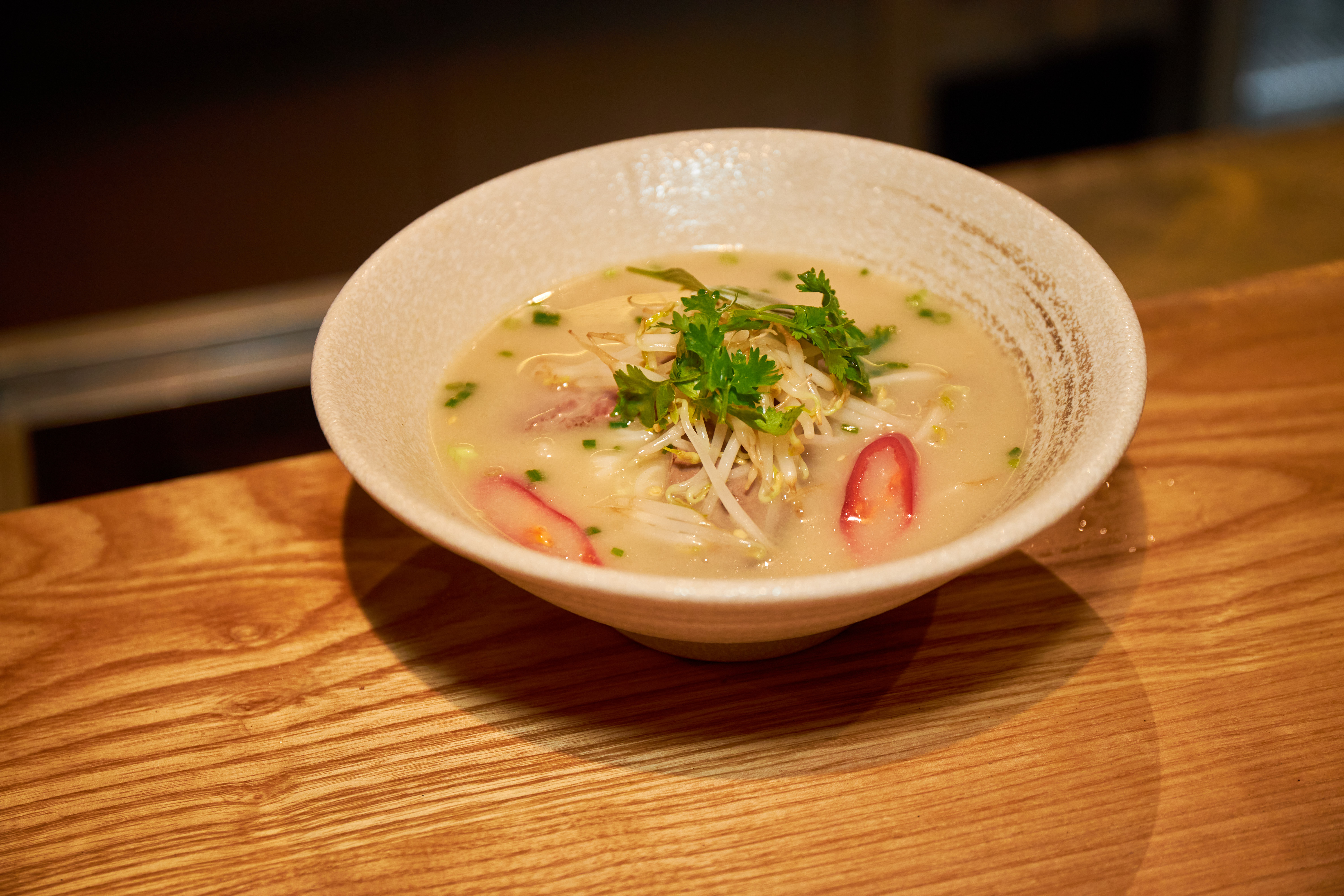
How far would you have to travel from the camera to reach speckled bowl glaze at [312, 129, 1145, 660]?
1104mm

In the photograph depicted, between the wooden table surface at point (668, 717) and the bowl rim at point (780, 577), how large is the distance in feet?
0.70

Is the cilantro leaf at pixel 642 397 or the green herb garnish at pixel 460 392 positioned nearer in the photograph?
the cilantro leaf at pixel 642 397

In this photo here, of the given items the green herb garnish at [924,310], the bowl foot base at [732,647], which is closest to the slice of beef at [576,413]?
the bowl foot base at [732,647]

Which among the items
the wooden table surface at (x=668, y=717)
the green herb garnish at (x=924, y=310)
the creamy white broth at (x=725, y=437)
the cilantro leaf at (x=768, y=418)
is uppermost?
the cilantro leaf at (x=768, y=418)

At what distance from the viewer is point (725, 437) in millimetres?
1541

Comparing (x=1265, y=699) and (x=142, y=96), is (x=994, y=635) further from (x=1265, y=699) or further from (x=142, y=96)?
(x=142, y=96)

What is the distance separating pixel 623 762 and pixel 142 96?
355 centimetres

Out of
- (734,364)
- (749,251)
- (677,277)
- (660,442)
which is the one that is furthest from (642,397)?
(749,251)

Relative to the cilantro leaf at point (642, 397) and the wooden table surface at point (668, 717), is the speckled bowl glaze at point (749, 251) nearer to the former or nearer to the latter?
the wooden table surface at point (668, 717)

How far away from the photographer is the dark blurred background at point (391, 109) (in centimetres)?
344

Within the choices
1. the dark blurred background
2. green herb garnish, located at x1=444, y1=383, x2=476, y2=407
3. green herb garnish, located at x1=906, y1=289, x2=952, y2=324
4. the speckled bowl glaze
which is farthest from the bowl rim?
the dark blurred background

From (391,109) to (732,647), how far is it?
131 inches

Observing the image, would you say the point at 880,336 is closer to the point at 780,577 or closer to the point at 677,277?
the point at 677,277

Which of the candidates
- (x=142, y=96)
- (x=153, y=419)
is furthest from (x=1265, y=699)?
(x=142, y=96)
